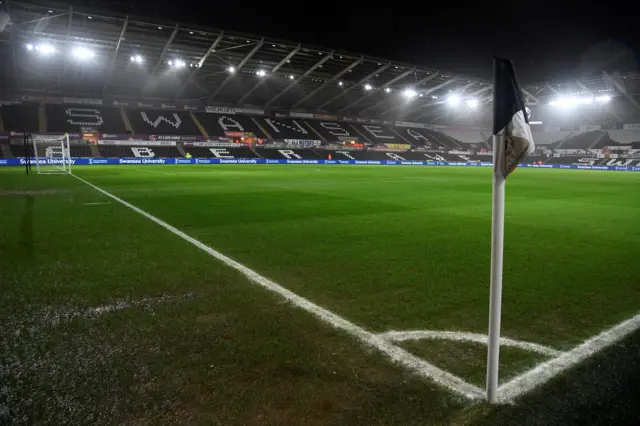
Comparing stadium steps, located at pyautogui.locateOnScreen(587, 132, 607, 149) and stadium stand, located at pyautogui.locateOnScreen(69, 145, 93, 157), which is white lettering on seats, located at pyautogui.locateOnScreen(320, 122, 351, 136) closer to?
stadium stand, located at pyautogui.locateOnScreen(69, 145, 93, 157)

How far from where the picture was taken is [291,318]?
12.4ft

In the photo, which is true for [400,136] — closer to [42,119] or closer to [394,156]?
[394,156]

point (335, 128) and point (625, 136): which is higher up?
point (335, 128)

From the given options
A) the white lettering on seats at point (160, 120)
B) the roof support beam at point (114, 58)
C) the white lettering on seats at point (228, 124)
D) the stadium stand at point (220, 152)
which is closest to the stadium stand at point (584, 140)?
the stadium stand at point (220, 152)

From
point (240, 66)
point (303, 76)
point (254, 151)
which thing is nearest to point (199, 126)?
point (254, 151)

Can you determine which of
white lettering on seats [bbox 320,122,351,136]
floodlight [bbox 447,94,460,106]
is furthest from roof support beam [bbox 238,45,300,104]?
floodlight [bbox 447,94,460,106]

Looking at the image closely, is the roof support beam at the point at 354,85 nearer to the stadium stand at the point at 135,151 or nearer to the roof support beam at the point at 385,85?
the roof support beam at the point at 385,85

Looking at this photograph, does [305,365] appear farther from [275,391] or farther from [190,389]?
[190,389]

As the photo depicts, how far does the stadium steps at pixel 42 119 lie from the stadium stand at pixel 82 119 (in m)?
0.30

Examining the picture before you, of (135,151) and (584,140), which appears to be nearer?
(135,151)

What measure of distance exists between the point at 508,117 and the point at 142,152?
51.9m

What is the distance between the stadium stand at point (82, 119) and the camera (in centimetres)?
4800

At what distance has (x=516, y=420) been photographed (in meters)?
2.28

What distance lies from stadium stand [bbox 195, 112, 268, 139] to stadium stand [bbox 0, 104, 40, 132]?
762 inches
